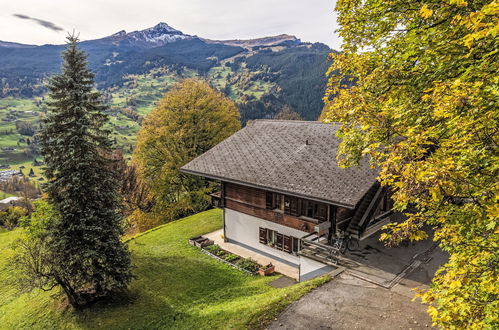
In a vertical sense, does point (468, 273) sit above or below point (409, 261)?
above

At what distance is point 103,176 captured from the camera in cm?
1695

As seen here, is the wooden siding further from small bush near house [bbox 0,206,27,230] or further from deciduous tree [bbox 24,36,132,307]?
small bush near house [bbox 0,206,27,230]

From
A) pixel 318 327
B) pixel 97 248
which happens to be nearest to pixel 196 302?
pixel 97 248

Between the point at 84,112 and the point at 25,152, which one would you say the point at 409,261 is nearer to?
the point at 84,112

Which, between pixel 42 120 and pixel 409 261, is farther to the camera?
pixel 42 120

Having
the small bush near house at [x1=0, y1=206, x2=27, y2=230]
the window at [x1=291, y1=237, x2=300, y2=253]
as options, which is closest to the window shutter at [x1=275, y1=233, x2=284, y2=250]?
the window at [x1=291, y1=237, x2=300, y2=253]

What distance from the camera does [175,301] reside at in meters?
16.1

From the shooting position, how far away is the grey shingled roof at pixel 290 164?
15203 mm

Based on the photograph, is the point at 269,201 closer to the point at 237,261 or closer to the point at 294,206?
the point at 294,206

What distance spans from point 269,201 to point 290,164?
279 centimetres

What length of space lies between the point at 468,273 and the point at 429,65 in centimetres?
577

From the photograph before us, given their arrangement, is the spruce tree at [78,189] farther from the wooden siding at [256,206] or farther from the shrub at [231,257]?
the wooden siding at [256,206]

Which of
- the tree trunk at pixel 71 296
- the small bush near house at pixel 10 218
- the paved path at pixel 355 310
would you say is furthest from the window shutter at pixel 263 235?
the small bush near house at pixel 10 218

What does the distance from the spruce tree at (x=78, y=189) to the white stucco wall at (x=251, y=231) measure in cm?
793
